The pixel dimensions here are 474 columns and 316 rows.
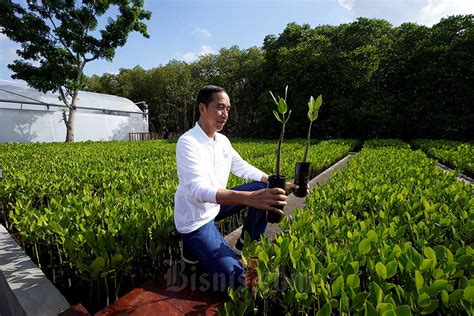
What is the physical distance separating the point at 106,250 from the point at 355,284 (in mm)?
1911

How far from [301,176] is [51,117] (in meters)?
28.6

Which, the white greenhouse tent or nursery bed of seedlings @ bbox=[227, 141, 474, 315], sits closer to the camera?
nursery bed of seedlings @ bbox=[227, 141, 474, 315]

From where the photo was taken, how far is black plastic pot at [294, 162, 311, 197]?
1.91 m

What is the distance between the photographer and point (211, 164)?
103 inches

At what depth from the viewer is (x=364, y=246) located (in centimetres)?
180

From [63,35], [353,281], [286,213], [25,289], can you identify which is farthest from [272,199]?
[63,35]

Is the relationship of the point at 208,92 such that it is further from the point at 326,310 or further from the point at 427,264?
the point at 427,264

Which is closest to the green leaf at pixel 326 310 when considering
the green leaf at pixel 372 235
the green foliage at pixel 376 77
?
the green leaf at pixel 372 235

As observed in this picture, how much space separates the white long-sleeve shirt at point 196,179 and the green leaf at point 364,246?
3.41 feet

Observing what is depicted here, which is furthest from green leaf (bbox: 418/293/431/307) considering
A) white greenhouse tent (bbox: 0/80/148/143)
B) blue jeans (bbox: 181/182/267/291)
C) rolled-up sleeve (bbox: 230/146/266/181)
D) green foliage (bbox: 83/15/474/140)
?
white greenhouse tent (bbox: 0/80/148/143)

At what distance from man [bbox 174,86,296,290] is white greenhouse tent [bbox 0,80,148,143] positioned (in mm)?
25540

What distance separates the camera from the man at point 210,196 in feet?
6.52

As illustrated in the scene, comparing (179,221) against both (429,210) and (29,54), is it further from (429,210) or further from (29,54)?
(29,54)

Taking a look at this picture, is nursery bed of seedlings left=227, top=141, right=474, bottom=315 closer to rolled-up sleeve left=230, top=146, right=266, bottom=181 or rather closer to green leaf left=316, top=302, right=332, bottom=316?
green leaf left=316, top=302, right=332, bottom=316
